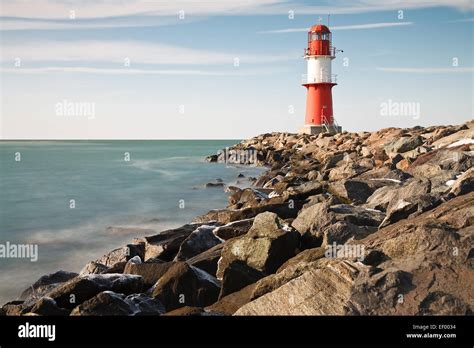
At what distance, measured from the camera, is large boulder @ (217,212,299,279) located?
242 inches

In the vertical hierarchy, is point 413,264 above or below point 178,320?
above

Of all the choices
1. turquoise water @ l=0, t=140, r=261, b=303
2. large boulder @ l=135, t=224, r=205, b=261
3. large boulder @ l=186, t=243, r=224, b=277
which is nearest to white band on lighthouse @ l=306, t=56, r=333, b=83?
turquoise water @ l=0, t=140, r=261, b=303

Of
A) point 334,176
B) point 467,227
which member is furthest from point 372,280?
point 334,176

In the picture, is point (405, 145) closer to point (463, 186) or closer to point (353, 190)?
point (353, 190)

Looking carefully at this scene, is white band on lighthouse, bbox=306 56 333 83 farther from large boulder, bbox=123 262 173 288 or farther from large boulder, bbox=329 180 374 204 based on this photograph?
large boulder, bbox=123 262 173 288

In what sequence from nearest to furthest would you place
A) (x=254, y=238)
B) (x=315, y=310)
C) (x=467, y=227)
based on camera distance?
1. (x=315, y=310)
2. (x=467, y=227)
3. (x=254, y=238)

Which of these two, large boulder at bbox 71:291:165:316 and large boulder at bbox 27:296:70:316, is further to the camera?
large boulder at bbox 27:296:70:316

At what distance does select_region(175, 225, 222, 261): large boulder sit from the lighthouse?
26054 mm

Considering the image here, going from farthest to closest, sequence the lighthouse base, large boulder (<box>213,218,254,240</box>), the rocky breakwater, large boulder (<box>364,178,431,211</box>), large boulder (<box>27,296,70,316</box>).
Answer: the lighthouse base
large boulder (<box>213,218,254,240</box>)
large boulder (<box>364,178,431,211</box>)
large boulder (<box>27,296,70,316</box>)
the rocky breakwater

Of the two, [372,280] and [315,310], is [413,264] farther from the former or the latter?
[315,310]

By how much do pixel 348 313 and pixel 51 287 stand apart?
4335 millimetres

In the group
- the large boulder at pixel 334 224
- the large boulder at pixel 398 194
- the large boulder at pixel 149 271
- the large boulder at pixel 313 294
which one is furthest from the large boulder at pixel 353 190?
the large boulder at pixel 313 294

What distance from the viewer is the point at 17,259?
955 centimetres

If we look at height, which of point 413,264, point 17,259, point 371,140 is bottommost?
point 17,259
